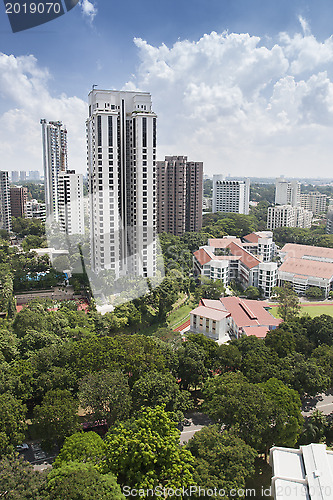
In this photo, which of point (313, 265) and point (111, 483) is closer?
point (111, 483)

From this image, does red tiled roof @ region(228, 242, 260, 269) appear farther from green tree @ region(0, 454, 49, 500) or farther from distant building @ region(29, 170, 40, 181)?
distant building @ region(29, 170, 40, 181)

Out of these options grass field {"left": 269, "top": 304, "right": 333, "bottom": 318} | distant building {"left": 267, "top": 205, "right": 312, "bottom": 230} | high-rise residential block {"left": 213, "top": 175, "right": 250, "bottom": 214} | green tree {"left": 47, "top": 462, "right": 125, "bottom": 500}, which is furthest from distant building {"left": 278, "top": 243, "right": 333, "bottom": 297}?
high-rise residential block {"left": 213, "top": 175, "right": 250, "bottom": 214}

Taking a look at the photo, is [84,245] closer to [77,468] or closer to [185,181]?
[185,181]

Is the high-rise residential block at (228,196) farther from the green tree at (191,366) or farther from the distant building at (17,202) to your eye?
the green tree at (191,366)

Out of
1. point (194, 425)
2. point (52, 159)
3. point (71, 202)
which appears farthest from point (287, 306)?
point (52, 159)

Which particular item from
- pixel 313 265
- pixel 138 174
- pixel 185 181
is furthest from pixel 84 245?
pixel 313 265
